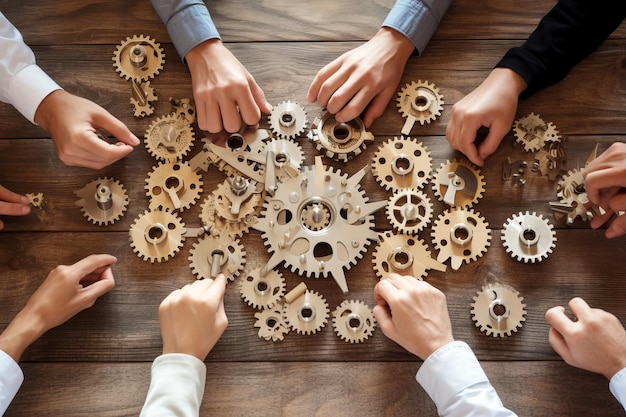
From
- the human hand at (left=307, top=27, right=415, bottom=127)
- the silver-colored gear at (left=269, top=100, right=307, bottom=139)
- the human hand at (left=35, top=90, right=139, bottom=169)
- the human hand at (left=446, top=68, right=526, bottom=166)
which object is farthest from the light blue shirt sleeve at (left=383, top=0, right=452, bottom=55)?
the human hand at (left=35, top=90, right=139, bottom=169)

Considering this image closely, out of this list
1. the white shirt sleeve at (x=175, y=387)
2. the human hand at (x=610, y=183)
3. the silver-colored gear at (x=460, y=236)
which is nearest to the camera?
the white shirt sleeve at (x=175, y=387)

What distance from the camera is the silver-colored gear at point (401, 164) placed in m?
1.29

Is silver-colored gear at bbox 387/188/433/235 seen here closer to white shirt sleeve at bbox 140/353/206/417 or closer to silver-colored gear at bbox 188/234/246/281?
silver-colored gear at bbox 188/234/246/281

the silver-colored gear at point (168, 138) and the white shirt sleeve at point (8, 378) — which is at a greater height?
the silver-colored gear at point (168, 138)

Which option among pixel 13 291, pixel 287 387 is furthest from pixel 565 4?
pixel 13 291

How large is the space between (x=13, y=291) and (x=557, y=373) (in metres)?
1.15

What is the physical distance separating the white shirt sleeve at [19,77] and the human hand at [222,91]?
32cm

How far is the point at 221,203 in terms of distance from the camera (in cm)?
126

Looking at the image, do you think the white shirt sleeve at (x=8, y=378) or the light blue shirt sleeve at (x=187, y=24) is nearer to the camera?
the white shirt sleeve at (x=8, y=378)

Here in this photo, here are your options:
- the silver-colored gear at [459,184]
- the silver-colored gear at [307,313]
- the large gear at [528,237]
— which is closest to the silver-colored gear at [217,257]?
the silver-colored gear at [307,313]

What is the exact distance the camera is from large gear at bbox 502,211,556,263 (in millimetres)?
1236

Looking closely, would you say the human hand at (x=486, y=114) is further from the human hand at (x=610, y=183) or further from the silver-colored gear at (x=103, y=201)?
the silver-colored gear at (x=103, y=201)

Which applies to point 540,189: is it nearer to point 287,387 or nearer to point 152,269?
point 287,387

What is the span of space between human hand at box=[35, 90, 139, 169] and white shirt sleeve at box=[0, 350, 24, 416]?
1.40 ft
